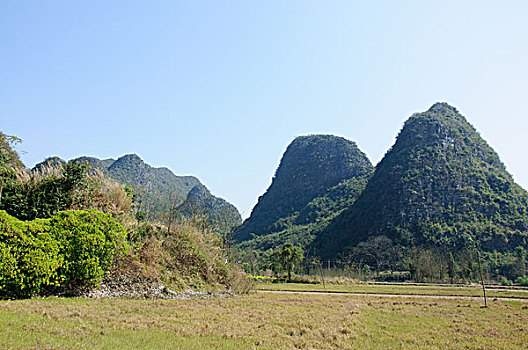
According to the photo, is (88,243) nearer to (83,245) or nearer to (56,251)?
(83,245)

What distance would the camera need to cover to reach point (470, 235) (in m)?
59.0

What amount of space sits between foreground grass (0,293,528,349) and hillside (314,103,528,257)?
55817 millimetres

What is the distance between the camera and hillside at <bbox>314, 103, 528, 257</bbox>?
201 feet

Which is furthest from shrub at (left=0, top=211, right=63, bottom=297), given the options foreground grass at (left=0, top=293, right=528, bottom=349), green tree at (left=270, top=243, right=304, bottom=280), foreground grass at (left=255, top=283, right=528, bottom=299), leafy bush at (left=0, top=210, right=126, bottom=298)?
green tree at (left=270, top=243, right=304, bottom=280)

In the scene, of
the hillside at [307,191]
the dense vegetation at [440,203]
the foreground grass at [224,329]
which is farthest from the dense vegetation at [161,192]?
the dense vegetation at [440,203]

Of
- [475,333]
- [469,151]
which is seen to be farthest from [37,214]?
[469,151]

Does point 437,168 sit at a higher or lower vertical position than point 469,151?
lower

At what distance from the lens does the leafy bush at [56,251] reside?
10.2 meters

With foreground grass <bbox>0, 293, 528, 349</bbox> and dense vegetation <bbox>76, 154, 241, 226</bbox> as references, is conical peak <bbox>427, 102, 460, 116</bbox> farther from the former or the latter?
foreground grass <bbox>0, 293, 528, 349</bbox>

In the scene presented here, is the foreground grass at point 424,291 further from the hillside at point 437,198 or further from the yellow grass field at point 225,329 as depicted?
the hillside at point 437,198

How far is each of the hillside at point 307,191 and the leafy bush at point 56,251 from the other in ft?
261

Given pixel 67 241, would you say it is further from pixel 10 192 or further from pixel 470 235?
pixel 470 235

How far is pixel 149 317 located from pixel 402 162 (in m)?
87.4

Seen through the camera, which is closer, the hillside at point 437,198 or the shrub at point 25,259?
the shrub at point 25,259
